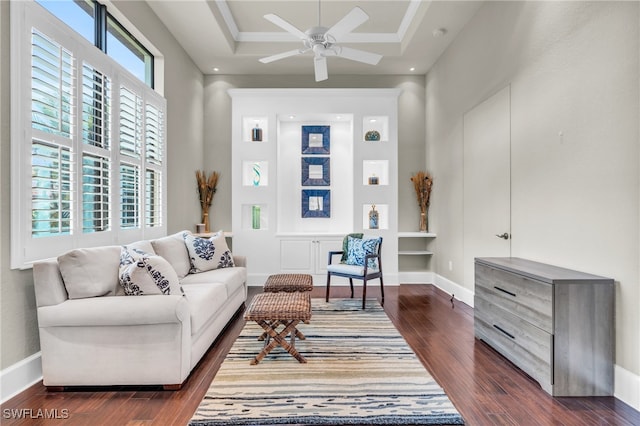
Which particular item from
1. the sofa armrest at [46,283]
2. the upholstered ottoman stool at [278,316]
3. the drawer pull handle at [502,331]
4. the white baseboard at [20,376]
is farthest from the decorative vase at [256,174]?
the drawer pull handle at [502,331]

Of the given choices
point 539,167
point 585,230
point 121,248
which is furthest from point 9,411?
point 539,167

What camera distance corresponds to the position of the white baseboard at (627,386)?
2.00m

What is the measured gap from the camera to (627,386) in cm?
206

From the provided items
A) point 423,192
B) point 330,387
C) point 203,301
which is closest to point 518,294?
point 330,387

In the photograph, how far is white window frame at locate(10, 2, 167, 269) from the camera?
83.9 inches

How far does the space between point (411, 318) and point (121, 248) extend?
9.59 ft

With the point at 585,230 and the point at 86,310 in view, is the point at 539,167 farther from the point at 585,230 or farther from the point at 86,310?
the point at 86,310

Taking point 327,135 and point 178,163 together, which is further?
point 327,135

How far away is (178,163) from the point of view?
470 cm

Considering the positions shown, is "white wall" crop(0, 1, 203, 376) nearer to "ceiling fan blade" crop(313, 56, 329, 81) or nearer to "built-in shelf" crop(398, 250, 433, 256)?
"ceiling fan blade" crop(313, 56, 329, 81)

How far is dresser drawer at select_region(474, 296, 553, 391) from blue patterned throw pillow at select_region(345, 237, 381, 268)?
1.46 metres

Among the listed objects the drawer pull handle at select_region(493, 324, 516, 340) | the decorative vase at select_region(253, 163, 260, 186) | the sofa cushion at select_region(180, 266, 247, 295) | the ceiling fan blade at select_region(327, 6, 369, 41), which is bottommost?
the drawer pull handle at select_region(493, 324, 516, 340)

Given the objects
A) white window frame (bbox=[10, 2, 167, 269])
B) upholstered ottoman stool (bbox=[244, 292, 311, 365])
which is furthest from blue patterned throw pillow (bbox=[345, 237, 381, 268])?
white window frame (bbox=[10, 2, 167, 269])

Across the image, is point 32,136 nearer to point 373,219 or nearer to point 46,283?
point 46,283
